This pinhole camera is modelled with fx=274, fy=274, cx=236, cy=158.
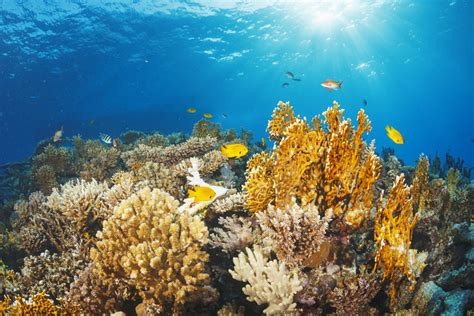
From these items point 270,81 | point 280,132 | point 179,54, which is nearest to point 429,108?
point 270,81

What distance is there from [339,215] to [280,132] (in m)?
2.06

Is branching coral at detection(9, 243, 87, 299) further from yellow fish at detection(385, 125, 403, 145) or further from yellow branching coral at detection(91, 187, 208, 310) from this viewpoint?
yellow fish at detection(385, 125, 403, 145)

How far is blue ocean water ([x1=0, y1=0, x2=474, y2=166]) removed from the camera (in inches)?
1083

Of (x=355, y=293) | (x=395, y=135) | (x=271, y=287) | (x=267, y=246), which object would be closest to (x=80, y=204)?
(x=267, y=246)

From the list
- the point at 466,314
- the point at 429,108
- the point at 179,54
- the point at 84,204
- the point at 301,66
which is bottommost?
the point at 466,314

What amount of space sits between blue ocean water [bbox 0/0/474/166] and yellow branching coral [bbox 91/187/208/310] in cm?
1290

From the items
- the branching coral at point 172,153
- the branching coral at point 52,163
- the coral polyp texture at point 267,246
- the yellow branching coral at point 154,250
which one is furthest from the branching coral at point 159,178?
the branching coral at point 52,163

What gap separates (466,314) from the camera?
121 inches

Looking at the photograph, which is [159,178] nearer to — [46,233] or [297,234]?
[46,233]

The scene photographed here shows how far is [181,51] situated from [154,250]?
37707 mm

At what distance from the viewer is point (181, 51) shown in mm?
36750

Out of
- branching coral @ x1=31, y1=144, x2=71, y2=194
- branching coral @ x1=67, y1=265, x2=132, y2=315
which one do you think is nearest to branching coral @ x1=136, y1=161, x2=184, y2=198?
branching coral @ x1=67, y1=265, x2=132, y2=315

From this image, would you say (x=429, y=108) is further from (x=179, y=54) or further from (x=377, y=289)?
(x=377, y=289)

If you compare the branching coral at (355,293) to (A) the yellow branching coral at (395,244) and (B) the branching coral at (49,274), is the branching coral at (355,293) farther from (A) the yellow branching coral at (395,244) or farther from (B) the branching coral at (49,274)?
(B) the branching coral at (49,274)
